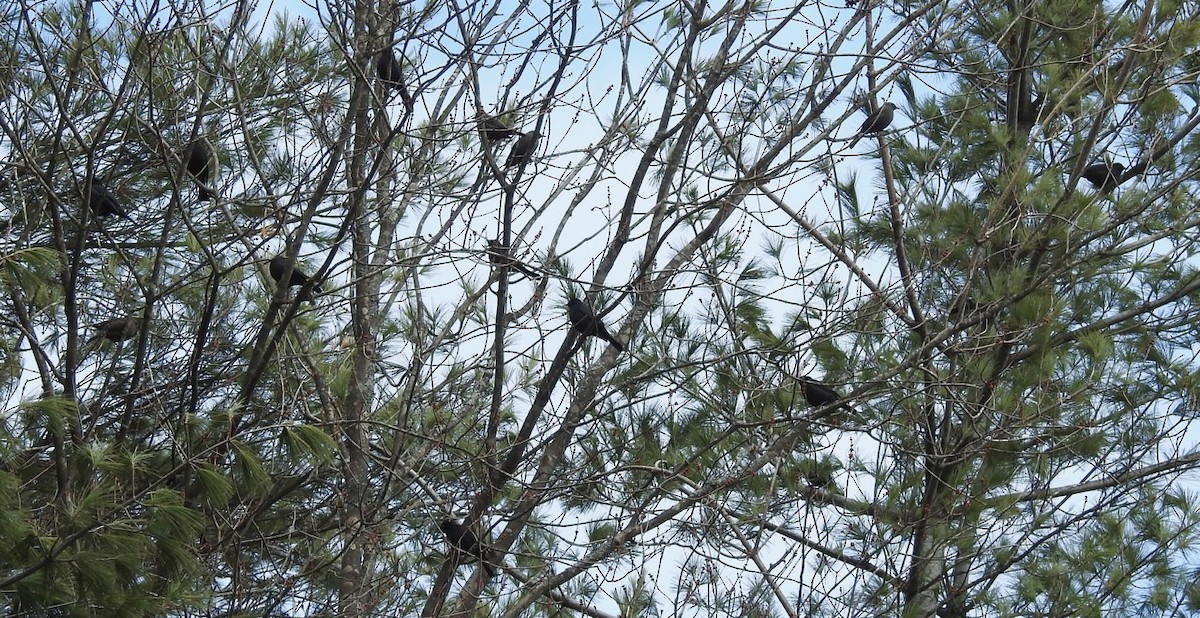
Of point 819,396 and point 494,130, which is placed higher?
point 494,130

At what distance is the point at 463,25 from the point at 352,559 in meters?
1.77

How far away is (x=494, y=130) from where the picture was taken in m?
4.30

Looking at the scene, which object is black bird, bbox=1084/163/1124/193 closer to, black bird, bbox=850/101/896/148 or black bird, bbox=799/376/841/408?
black bird, bbox=850/101/896/148

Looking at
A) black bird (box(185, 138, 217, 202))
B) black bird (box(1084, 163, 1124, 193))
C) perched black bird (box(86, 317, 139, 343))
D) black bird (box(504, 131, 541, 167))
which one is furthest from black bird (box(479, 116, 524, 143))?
black bird (box(1084, 163, 1124, 193))

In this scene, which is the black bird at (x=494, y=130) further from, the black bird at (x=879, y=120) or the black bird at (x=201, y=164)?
the black bird at (x=879, y=120)

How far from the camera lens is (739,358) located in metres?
4.91

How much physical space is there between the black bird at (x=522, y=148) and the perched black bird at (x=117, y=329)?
1602 mm

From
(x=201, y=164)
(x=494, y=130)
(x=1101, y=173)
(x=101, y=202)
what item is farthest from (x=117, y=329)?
(x=1101, y=173)

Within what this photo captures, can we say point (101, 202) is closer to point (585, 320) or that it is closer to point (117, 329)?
point (117, 329)

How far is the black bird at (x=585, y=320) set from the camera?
4386 mm

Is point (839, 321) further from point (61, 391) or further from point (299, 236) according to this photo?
point (61, 391)

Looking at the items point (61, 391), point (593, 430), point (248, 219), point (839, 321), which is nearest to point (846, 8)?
point (839, 321)

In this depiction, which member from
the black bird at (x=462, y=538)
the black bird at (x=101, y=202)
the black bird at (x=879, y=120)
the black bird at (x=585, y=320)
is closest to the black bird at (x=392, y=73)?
the black bird at (x=585, y=320)

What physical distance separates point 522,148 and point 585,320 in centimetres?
62
